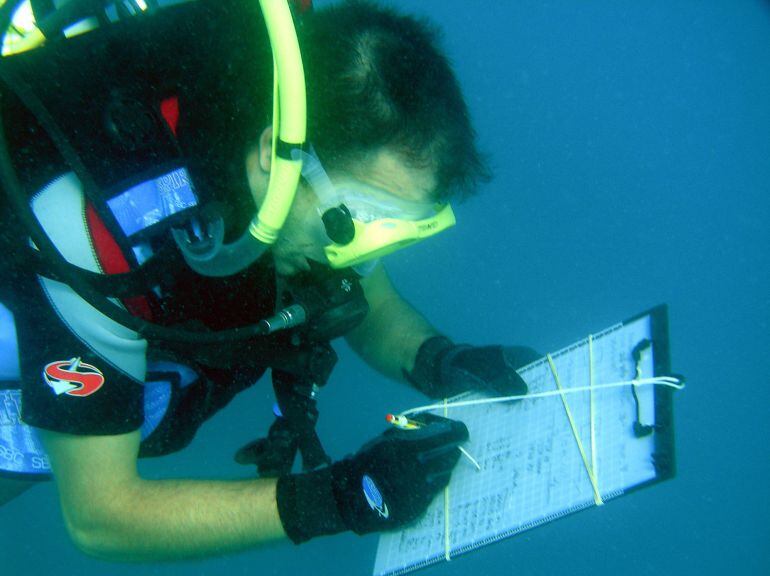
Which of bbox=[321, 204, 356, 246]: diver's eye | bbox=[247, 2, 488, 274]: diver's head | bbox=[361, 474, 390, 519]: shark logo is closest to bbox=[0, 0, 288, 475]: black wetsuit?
bbox=[247, 2, 488, 274]: diver's head

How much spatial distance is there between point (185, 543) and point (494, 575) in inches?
103

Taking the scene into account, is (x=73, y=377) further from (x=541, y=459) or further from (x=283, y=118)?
(x=541, y=459)

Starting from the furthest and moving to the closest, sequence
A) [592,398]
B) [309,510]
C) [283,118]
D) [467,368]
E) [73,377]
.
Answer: [467,368]
[309,510]
[592,398]
[73,377]
[283,118]

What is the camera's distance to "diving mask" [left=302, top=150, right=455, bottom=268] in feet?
4.07

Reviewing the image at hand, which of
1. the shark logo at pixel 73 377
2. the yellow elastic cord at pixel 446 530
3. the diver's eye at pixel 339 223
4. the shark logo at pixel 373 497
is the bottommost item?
the yellow elastic cord at pixel 446 530

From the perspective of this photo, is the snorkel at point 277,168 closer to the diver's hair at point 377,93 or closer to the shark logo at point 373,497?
the diver's hair at point 377,93

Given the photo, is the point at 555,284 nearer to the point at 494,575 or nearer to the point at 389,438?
the point at 494,575

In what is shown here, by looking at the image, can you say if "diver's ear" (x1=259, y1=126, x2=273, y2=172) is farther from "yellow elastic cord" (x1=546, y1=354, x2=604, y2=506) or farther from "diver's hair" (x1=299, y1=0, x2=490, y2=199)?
"yellow elastic cord" (x1=546, y1=354, x2=604, y2=506)

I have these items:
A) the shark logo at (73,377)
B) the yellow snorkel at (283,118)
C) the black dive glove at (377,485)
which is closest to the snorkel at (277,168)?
the yellow snorkel at (283,118)

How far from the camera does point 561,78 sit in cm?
342

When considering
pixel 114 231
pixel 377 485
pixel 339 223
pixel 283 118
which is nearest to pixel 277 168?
pixel 283 118

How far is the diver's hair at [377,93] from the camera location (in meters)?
1.27

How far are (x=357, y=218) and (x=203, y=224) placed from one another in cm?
36

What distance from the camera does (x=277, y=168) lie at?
1.05 metres
